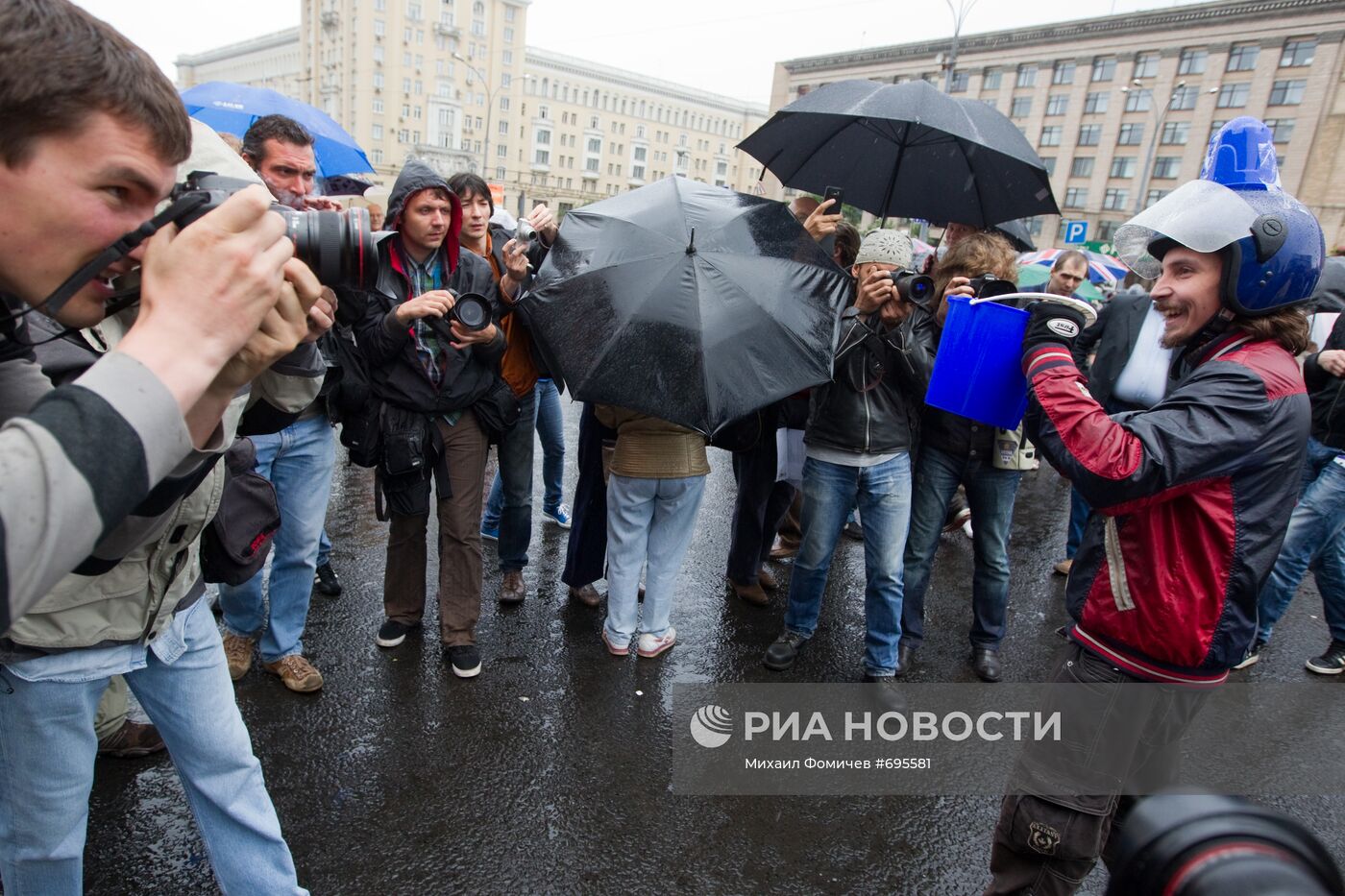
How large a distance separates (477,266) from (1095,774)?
9.76 feet

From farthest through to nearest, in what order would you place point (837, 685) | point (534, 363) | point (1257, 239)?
point (534, 363), point (837, 685), point (1257, 239)

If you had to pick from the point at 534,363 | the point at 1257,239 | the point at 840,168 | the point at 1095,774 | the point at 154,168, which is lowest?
the point at 1095,774

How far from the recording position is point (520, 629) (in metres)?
3.78

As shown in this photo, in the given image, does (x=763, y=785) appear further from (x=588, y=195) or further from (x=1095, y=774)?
(x=588, y=195)

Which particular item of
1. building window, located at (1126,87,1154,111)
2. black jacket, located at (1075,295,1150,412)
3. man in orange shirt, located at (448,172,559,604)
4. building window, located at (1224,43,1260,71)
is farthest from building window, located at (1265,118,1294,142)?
man in orange shirt, located at (448,172,559,604)

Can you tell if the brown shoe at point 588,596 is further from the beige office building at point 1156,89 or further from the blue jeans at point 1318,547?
the beige office building at point 1156,89

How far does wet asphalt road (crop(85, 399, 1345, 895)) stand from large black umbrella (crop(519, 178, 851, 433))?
1389 mm

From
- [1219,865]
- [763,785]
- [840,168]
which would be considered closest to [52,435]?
[1219,865]

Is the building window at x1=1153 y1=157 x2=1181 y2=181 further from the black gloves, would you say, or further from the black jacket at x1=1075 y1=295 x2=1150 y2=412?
the black gloves

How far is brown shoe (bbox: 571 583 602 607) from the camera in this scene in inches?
161

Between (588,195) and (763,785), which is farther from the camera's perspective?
(588,195)

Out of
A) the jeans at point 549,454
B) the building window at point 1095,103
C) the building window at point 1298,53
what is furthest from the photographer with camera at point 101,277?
the building window at point 1095,103

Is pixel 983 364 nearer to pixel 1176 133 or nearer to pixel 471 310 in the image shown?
pixel 471 310

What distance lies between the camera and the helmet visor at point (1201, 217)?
73.3 inches
